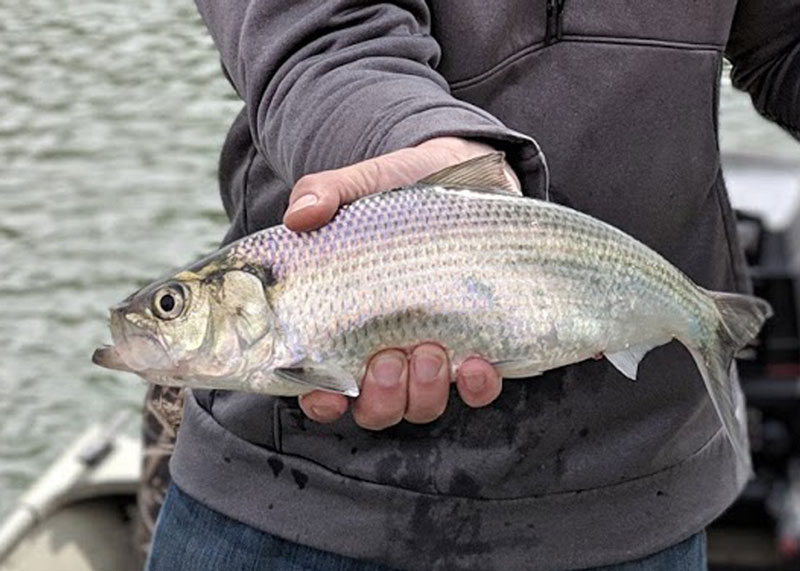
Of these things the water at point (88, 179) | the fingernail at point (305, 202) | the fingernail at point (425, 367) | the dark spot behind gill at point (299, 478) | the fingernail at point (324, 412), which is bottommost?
the water at point (88, 179)

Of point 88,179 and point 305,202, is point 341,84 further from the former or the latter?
point 88,179

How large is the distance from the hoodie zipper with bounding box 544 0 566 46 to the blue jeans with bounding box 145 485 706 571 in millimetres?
722

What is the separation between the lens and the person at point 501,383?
1.59 m

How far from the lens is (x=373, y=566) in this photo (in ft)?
5.72

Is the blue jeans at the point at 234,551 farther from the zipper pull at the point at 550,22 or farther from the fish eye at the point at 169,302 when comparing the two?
the zipper pull at the point at 550,22

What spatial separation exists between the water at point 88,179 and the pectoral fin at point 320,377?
4266 millimetres

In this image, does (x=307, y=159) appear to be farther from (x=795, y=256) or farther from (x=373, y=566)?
(x=795, y=256)

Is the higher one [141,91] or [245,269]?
[245,269]

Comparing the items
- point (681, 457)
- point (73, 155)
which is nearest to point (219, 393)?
point (681, 457)

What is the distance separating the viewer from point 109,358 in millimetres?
1522

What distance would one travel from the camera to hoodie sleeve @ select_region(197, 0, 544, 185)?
150cm

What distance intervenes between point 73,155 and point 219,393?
718cm

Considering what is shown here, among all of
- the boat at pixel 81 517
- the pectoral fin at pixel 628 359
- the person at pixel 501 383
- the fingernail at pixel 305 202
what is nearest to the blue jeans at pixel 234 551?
the person at pixel 501 383

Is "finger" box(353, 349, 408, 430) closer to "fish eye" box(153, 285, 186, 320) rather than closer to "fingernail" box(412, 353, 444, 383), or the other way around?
"fingernail" box(412, 353, 444, 383)
